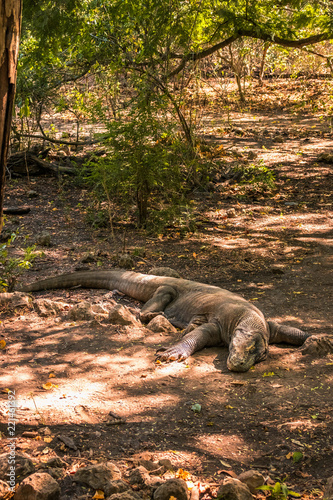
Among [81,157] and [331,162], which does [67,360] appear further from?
[331,162]

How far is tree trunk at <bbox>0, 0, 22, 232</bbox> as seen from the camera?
1758mm

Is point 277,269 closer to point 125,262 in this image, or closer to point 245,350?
point 125,262

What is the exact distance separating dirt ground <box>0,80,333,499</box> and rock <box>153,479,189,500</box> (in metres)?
0.21

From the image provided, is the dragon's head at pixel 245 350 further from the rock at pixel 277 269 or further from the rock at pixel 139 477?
the rock at pixel 277 269

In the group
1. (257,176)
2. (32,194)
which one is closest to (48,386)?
(32,194)

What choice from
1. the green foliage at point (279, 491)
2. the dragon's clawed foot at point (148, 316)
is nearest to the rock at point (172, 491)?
the green foliage at point (279, 491)

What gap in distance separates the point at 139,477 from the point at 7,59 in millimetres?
1823

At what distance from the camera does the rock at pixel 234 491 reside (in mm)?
1979

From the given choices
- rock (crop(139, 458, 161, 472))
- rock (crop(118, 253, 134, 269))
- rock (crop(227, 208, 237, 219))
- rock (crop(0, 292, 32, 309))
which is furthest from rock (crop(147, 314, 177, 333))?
rock (crop(227, 208, 237, 219))

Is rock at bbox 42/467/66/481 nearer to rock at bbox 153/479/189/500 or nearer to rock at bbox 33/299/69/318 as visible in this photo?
rock at bbox 153/479/189/500

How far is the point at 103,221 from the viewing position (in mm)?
7766

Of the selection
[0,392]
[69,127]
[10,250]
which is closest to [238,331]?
[0,392]

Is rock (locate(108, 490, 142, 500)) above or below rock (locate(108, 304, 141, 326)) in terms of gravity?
above

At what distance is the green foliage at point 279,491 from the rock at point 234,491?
0.06m
